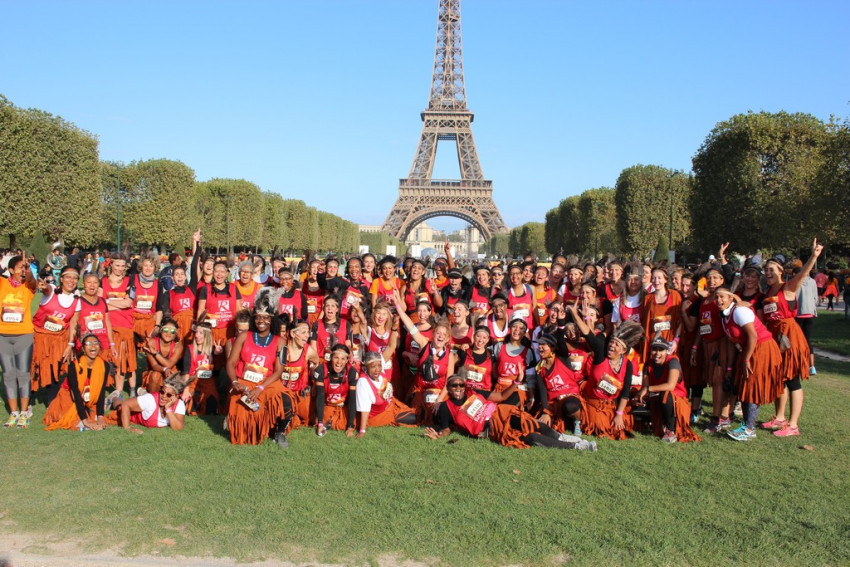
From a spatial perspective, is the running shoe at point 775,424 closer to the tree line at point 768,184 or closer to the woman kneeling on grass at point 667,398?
the woman kneeling on grass at point 667,398

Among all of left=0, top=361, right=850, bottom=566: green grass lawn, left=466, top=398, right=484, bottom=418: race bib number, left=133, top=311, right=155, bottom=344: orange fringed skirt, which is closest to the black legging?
left=0, top=361, right=850, bottom=566: green grass lawn

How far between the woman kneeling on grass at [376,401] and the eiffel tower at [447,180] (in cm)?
6769

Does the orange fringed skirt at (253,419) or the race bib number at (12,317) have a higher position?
the race bib number at (12,317)

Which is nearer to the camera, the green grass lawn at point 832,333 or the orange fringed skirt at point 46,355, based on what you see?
the orange fringed skirt at point 46,355

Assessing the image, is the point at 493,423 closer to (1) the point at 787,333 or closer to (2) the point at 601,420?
(2) the point at 601,420

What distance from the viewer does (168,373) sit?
24.4 feet

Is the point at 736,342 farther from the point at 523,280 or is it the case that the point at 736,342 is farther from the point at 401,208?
the point at 401,208

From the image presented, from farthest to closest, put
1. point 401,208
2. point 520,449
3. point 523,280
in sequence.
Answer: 1. point 401,208
2. point 523,280
3. point 520,449

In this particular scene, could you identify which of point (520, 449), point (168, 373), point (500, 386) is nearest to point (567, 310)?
point (500, 386)

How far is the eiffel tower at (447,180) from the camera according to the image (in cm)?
7469

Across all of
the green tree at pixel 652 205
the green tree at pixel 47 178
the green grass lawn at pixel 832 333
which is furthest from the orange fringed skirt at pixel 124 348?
the green tree at pixel 652 205

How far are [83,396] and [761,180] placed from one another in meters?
30.3

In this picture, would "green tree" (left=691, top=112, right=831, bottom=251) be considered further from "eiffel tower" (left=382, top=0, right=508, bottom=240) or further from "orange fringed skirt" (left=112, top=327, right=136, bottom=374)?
"eiffel tower" (left=382, top=0, right=508, bottom=240)

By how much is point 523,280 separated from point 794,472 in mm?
3855
